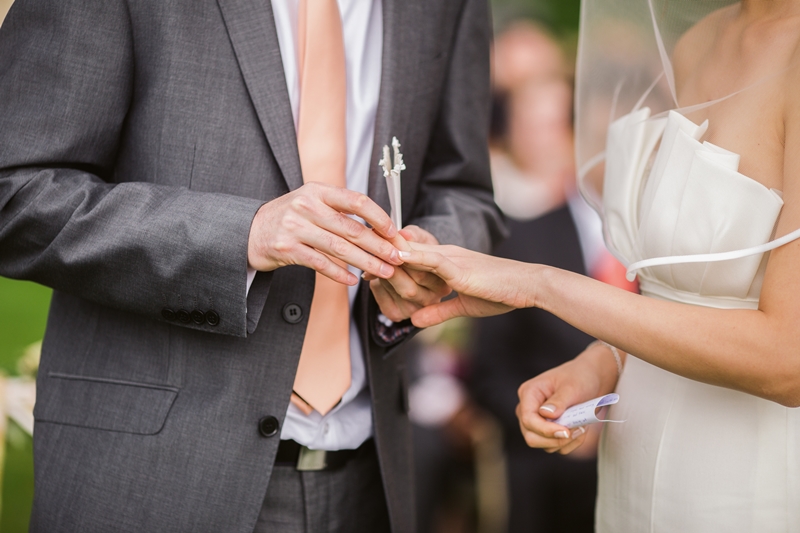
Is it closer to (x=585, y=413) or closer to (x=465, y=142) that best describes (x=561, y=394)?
(x=585, y=413)

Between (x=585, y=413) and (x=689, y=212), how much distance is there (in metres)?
0.50

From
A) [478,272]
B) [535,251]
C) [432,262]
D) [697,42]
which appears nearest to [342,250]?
[432,262]

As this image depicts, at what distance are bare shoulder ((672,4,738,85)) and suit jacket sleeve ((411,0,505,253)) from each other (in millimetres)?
558

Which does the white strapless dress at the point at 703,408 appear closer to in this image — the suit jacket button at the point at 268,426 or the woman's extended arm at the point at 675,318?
the woman's extended arm at the point at 675,318

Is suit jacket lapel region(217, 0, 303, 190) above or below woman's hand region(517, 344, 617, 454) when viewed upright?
above

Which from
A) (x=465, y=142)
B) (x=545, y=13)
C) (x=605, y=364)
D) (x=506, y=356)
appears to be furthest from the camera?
(x=545, y=13)

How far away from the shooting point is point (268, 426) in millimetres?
1569

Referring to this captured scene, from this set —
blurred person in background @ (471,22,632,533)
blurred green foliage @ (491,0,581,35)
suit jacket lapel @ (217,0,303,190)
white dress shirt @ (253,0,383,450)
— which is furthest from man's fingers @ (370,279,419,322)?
blurred green foliage @ (491,0,581,35)

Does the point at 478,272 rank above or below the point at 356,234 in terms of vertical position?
below

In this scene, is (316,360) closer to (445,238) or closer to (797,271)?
(445,238)

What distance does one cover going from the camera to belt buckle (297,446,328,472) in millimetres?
1701

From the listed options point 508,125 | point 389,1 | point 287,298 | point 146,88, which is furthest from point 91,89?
point 508,125

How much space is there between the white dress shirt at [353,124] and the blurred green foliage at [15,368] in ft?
5.35

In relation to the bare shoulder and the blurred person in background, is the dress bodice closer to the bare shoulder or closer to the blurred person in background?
the bare shoulder
